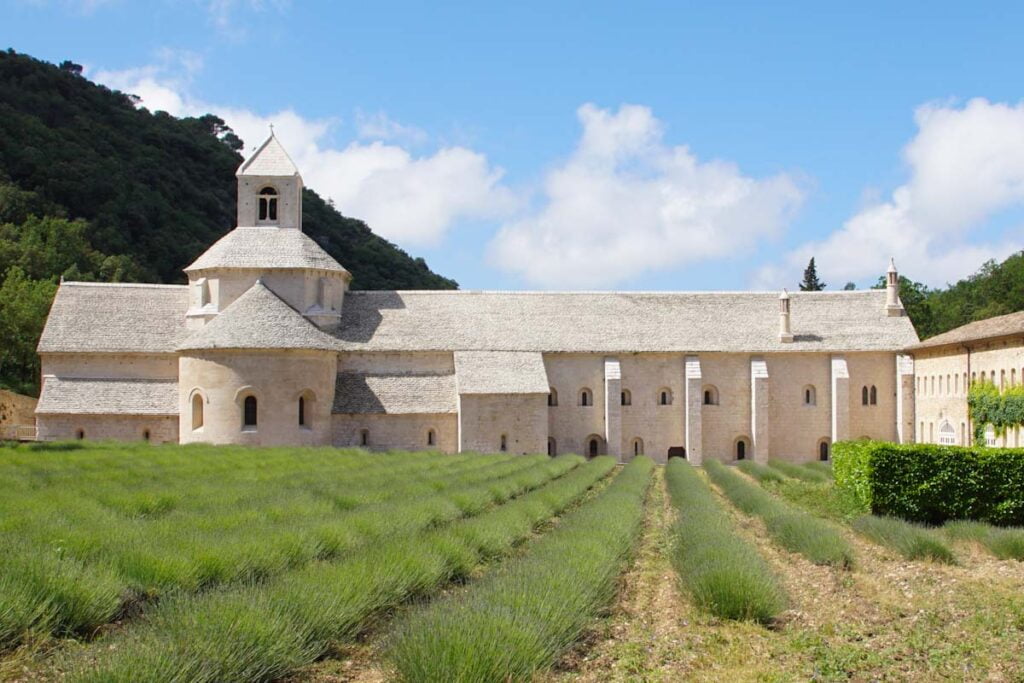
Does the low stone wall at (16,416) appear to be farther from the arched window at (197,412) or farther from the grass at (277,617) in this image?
the grass at (277,617)

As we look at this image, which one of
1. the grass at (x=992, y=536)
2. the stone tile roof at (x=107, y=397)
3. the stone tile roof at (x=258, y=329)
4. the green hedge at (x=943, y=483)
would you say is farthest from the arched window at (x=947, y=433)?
the stone tile roof at (x=107, y=397)

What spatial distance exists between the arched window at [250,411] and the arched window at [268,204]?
37.4 ft

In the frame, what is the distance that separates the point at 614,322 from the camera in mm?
49406

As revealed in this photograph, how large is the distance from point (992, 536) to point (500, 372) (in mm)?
29159

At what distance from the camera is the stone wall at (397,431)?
43500 millimetres

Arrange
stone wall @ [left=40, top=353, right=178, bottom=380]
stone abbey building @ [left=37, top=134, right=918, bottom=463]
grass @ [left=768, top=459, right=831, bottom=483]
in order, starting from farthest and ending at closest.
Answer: stone wall @ [left=40, top=353, right=178, bottom=380] → stone abbey building @ [left=37, top=134, right=918, bottom=463] → grass @ [left=768, top=459, right=831, bottom=483]

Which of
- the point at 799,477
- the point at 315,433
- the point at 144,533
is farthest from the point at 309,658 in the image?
the point at 315,433

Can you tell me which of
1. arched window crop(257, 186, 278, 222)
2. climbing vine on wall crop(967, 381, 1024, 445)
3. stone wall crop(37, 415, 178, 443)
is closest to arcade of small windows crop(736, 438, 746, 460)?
climbing vine on wall crop(967, 381, 1024, 445)

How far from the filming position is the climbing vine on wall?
3484 cm

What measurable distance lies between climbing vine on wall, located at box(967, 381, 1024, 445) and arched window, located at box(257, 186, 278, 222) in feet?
108

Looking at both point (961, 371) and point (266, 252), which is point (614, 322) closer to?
point (961, 371)

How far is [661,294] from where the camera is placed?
51.6 metres

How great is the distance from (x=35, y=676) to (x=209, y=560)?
3792mm

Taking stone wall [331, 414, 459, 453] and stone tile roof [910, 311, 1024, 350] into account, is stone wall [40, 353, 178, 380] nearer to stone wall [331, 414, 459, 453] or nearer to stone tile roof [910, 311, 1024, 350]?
stone wall [331, 414, 459, 453]
